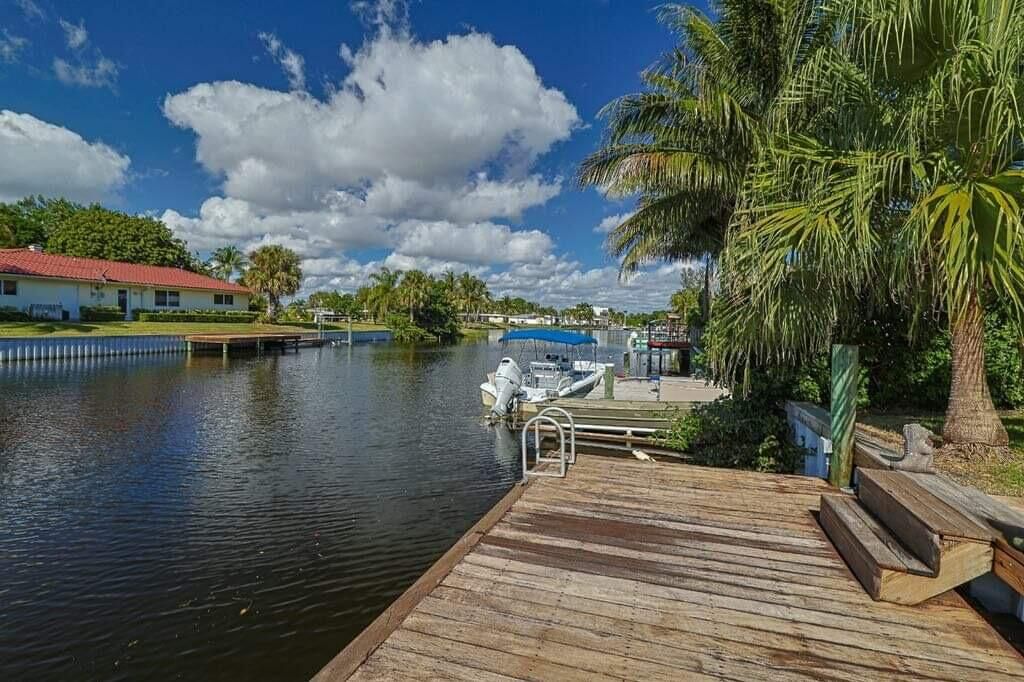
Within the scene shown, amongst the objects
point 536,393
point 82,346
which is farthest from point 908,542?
point 82,346

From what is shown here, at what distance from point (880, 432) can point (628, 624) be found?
6.07 meters

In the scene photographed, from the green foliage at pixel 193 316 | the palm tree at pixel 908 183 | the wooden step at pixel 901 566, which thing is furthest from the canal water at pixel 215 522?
the green foliage at pixel 193 316

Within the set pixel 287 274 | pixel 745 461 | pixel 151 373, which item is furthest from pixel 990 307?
pixel 287 274

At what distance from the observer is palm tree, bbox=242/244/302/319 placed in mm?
56938

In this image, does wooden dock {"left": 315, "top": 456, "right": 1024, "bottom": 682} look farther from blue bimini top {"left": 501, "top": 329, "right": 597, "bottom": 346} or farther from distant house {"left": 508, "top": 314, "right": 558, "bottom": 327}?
distant house {"left": 508, "top": 314, "right": 558, "bottom": 327}

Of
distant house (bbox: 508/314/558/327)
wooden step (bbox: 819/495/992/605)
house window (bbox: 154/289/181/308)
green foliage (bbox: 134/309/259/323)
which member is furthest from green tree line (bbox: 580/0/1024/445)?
distant house (bbox: 508/314/558/327)

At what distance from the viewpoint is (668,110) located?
418 inches

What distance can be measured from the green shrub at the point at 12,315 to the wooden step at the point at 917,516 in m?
43.1

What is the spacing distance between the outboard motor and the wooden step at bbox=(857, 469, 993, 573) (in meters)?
11.5

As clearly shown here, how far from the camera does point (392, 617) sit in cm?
281

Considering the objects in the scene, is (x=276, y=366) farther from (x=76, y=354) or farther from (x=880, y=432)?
(x=880, y=432)

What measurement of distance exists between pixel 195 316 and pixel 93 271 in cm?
721

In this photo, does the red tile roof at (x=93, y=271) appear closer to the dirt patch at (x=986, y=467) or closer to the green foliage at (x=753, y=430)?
the green foliage at (x=753, y=430)

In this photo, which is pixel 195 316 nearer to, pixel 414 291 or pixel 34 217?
pixel 414 291
